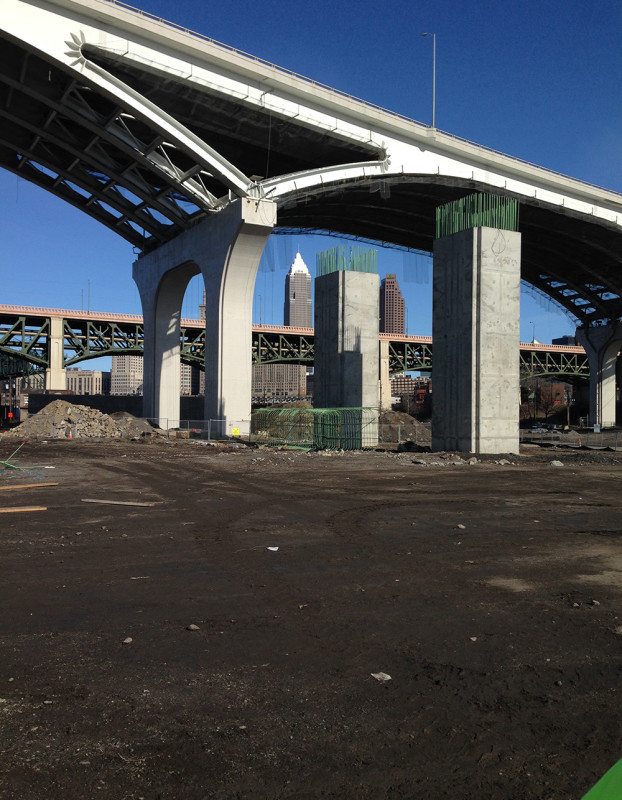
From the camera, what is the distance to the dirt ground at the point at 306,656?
383 centimetres

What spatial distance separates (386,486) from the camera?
19469 millimetres

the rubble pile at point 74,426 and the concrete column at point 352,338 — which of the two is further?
the concrete column at point 352,338

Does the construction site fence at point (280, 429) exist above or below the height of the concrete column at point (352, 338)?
below

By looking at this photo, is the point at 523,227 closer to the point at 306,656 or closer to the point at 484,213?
the point at 484,213

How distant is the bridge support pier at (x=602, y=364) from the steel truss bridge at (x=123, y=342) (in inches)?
839

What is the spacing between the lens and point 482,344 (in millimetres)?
31188

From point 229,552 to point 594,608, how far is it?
534 cm

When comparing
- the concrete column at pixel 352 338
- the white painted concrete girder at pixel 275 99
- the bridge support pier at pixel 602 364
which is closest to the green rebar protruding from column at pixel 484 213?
the white painted concrete girder at pixel 275 99

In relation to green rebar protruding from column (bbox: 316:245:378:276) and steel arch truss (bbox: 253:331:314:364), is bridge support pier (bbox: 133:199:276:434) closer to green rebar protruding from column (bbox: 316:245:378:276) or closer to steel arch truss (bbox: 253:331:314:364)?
green rebar protruding from column (bbox: 316:245:378:276)

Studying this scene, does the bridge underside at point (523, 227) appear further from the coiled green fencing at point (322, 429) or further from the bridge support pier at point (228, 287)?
the coiled green fencing at point (322, 429)

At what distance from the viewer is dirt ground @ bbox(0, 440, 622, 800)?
12.6ft

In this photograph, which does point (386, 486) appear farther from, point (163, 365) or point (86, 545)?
point (163, 365)

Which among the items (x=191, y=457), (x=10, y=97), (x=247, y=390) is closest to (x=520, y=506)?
(x=191, y=457)

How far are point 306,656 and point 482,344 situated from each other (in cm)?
2736
